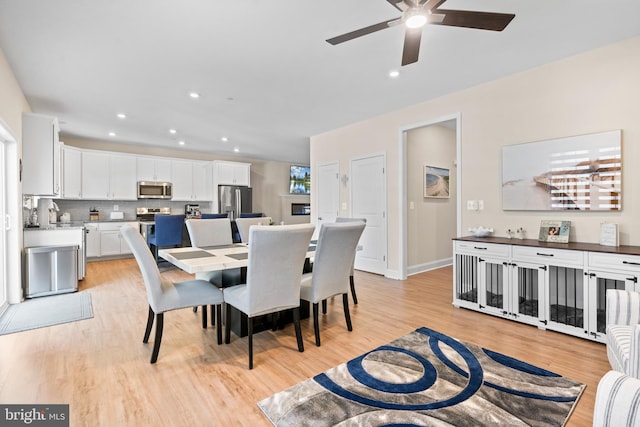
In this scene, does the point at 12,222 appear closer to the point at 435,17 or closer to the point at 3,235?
the point at 3,235

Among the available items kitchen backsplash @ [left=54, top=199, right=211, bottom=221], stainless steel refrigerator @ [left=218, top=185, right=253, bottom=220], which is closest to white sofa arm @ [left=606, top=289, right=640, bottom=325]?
stainless steel refrigerator @ [left=218, top=185, right=253, bottom=220]

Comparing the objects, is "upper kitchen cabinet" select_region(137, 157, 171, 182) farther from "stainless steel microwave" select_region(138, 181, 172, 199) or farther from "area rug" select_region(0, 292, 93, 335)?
"area rug" select_region(0, 292, 93, 335)

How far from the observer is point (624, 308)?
1896 millimetres

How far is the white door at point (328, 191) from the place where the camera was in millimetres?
5770

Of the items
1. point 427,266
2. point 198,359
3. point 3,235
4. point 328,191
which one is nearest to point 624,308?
point 198,359

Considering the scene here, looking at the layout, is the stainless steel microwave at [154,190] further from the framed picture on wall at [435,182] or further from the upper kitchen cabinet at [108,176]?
the framed picture on wall at [435,182]

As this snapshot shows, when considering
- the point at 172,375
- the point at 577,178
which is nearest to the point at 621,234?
the point at 577,178

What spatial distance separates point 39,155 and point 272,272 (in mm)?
3974

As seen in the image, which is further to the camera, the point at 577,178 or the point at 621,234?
the point at 577,178

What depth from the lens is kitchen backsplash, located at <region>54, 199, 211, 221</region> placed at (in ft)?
21.0

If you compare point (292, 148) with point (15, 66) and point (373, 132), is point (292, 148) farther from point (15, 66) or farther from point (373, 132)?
point (15, 66)

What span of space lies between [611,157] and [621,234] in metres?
0.69

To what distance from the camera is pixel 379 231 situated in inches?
197
